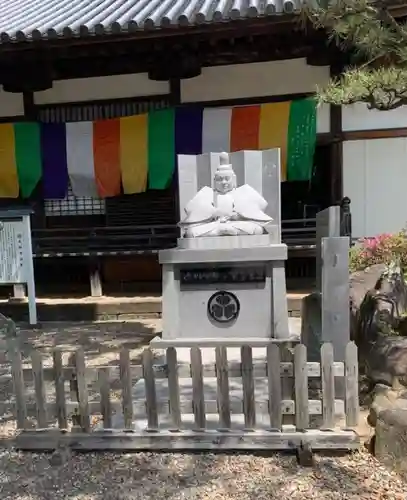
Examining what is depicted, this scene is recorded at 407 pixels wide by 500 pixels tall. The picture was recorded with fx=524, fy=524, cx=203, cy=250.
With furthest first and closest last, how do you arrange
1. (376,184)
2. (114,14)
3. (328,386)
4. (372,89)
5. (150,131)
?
(150,131)
(114,14)
(376,184)
(372,89)
(328,386)

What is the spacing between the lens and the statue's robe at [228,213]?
468cm

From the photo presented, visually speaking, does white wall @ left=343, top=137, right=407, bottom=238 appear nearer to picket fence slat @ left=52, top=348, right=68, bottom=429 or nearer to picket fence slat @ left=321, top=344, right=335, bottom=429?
picket fence slat @ left=321, top=344, right=335, bottom=429

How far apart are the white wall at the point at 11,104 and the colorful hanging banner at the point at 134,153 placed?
1.82 m

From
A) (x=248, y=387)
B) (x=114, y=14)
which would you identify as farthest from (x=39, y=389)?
(x=114, y=14)

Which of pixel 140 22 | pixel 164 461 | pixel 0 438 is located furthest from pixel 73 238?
pixel 164 461

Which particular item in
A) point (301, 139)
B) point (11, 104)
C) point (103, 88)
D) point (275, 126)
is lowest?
point (301, 139)

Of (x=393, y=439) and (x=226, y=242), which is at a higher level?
(x=226, y=242)

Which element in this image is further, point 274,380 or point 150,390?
point 150,390

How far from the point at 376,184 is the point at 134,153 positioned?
3.66 meters

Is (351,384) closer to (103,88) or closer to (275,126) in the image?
(275,126)

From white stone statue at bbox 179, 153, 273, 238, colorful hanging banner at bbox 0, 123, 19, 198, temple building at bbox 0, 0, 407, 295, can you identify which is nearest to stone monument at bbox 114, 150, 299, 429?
white stone statue at bbox 179, 153, 273, 238

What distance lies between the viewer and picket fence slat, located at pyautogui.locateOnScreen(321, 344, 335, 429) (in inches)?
119

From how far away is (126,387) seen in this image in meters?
3.19

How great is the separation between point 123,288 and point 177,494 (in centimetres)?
596
